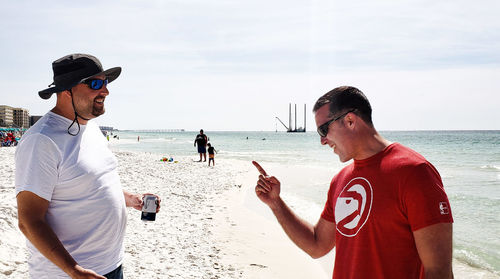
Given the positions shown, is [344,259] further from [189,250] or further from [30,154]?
[189,250]

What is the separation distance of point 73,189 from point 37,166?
0.92 feet

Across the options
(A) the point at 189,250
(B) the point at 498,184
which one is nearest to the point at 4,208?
(A) the point at 189,250

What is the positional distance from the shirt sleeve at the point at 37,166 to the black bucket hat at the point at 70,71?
423mm

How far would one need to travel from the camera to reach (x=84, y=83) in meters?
2.38

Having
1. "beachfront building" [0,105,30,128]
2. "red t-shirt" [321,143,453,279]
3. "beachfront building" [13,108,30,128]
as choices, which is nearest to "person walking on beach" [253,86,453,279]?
"red t-shirt" [321,143,453,279]

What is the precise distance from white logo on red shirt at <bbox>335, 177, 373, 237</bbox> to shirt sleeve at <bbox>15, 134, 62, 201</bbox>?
1.71 m

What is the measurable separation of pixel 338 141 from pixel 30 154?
182cm

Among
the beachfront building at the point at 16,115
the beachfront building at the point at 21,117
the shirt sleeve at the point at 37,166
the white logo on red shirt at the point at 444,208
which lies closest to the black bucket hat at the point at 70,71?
the shirt sleeve at the point at 37,166

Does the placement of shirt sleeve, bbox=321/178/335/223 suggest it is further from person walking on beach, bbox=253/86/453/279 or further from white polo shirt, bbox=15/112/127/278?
white polo shirt, bbox=15/112/127/278

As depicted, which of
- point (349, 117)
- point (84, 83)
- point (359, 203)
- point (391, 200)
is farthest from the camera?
point (84, 83)

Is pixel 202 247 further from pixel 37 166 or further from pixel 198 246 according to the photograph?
pixel 37 166

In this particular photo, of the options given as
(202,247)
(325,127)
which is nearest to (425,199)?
(325,127)

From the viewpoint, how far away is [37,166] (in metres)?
1.97

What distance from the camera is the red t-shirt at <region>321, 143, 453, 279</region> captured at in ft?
5.11
